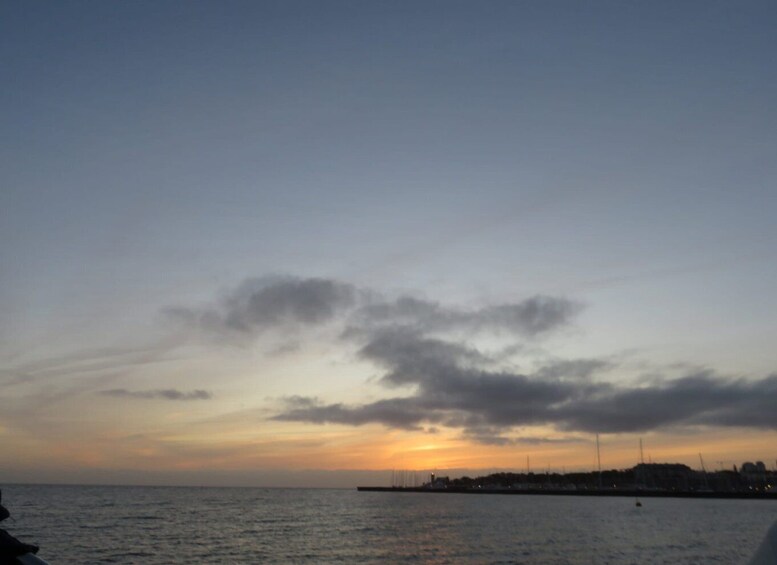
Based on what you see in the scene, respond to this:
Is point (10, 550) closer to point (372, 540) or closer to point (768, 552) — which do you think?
point (768, 552)

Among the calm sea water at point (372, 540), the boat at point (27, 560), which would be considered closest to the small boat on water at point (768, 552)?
the boat at point (27, 560)

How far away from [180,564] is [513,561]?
99.0 feet

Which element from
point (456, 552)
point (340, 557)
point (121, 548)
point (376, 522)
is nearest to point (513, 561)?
point (456, 552)

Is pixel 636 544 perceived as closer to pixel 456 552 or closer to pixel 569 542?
pixel 569 542

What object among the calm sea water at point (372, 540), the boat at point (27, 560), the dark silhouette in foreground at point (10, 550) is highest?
the dark silhouette in foreground at point (10, 550)

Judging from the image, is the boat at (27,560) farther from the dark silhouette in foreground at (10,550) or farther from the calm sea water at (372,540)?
the calm sea water at (372,540)

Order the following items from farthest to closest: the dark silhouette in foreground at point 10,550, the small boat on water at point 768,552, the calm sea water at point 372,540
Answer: the calm sea water at point 372,540 < the small boat on water at point 768,552 < the dark silhouette in foreground at point 10,550

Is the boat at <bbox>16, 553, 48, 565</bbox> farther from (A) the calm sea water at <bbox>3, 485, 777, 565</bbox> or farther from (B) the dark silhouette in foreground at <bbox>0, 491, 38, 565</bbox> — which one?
(A) the calm sea water at <bbox>3, 485, 777, 565</bbox>

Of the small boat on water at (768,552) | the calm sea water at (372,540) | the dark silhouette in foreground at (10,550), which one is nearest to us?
the dark silhouette in foreground at (10,550)

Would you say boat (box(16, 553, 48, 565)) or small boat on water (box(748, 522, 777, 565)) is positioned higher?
small boat on water (box(748, 522, 777, 565))

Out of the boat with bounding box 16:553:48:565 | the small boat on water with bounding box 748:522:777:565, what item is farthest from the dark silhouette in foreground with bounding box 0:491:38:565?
the small boat on water with bounding box 748:522:777:565

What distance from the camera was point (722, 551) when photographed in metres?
68.2

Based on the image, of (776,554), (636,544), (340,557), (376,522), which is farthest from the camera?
(376,522)

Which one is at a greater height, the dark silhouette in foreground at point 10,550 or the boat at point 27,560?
the dark silhouette in foreground at point 10,550
